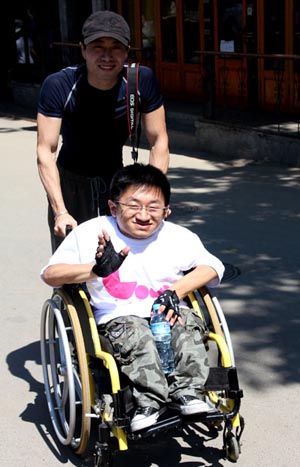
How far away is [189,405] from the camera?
3848 mm

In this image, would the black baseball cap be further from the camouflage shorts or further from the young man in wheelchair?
the camouflage shorts

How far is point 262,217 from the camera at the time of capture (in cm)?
875

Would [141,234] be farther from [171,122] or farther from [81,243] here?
[171,122]

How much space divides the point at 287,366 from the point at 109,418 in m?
1.76

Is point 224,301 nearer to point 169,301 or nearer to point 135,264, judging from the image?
point 135,264

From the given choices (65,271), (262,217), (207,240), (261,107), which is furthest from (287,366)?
(261,107)

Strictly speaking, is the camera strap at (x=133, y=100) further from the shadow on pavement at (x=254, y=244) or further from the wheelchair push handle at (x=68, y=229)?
the shadow on pavement at (x=254, y=244)

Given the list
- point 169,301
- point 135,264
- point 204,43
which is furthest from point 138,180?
point 204,43

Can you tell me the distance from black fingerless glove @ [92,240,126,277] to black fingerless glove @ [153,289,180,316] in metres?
0.24

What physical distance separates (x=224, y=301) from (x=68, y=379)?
263 centimetres

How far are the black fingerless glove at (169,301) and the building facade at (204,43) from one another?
7668 millimetres

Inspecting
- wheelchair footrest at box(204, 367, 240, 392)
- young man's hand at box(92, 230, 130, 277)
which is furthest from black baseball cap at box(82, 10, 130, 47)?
wheelchair footrest at box(204, 367, 240, 392)

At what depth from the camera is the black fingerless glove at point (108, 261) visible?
13.2 feet

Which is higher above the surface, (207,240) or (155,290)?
(155,290)
